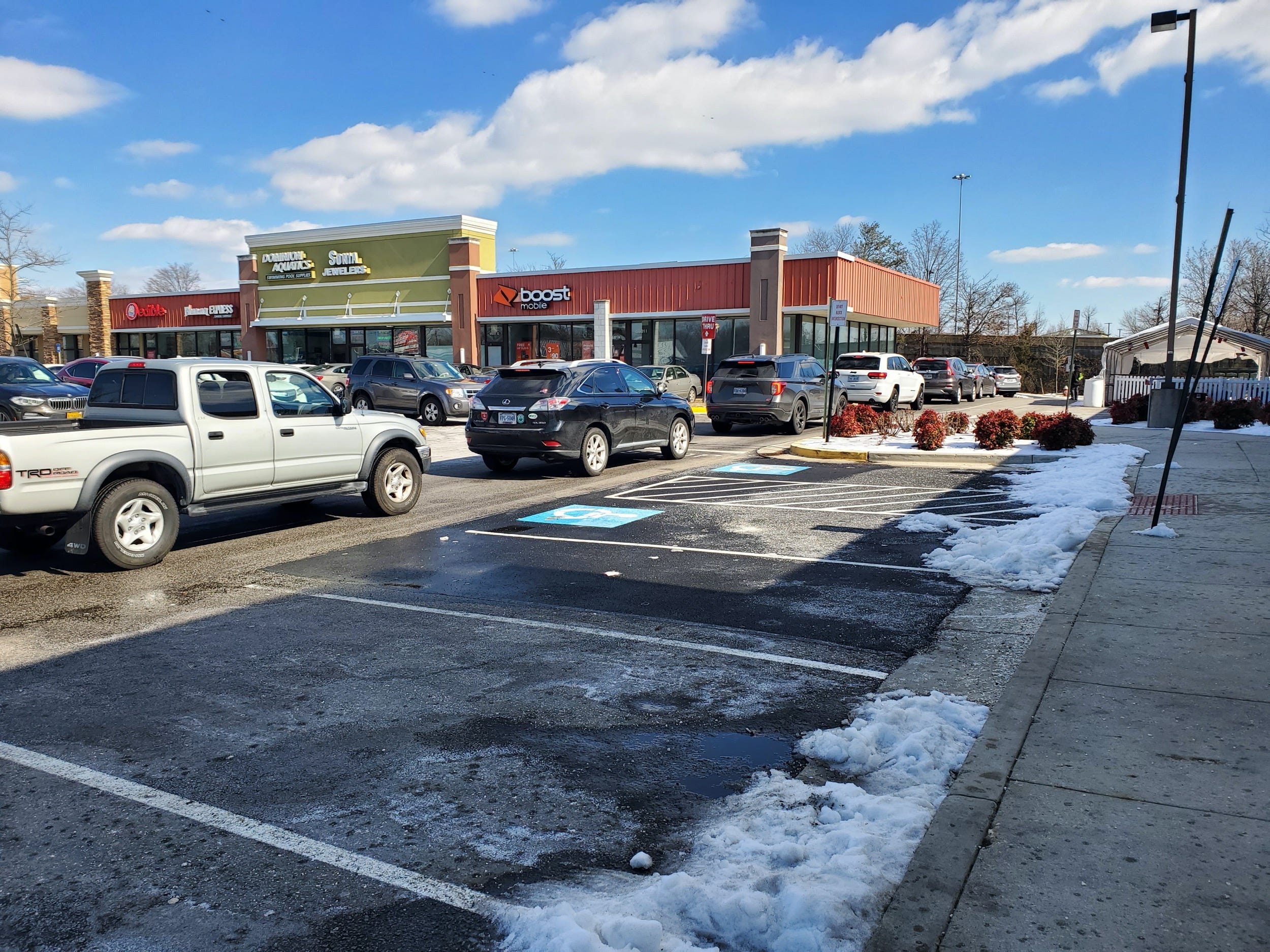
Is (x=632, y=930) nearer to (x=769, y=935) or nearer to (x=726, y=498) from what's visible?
(x=769, y=935)

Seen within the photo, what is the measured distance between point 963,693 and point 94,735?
436 cm

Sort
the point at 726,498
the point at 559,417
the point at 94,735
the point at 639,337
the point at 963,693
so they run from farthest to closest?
the point at 639,337
the point at 559,417
the point at 726,498
the point at 963,693
the point at 94,735

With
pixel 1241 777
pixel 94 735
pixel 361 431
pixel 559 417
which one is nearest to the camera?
pixel 1241 777

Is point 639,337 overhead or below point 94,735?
overhead

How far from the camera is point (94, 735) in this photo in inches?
179

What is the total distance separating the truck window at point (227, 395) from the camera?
29.7 ft

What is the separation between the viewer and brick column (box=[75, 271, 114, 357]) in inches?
2132

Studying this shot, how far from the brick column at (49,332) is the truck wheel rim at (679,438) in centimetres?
5484

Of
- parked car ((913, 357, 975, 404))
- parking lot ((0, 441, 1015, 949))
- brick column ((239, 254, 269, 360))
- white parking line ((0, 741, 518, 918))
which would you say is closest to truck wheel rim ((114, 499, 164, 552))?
parking lot ((0, 441, 1015, 949))

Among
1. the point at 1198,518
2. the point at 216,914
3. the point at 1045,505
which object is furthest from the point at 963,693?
the point at 1045,505

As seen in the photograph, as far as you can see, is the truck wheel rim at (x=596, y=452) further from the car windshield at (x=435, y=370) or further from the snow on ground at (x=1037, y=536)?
the car windshield at (x=435, y=370)

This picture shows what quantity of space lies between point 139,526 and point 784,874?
710 centimetres

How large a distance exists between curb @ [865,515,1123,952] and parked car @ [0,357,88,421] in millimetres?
19271

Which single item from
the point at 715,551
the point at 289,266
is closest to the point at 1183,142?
the point at 715,551
